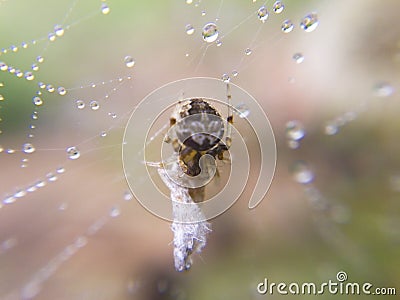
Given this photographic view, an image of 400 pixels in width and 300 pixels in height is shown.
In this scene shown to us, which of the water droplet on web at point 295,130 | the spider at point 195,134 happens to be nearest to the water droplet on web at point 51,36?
the spider at point 195,134

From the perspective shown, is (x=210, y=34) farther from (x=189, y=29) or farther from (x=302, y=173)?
(x=302, y=173)

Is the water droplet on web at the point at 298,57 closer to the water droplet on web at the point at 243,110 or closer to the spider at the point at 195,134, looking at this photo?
the water droplet on web at the point at 243,110

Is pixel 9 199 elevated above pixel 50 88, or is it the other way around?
pixel 50 88

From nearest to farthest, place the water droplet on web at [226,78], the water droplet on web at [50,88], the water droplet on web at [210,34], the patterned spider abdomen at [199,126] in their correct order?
1. the patterned spider abdomen at [199,126]
2. the water droplet on web at [210,34]
3. the water droplet on web at [226,78]
4. the water droplet on web at [50,88]

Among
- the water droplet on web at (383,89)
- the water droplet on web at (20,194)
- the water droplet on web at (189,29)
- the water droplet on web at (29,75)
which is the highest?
the water droplet on web at (189,29)

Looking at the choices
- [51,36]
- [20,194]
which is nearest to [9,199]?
[20,194]

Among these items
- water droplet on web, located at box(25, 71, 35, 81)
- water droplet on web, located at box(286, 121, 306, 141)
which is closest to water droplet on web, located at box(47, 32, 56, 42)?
water droplet on web, located at box(25, 71, 35, 81)
